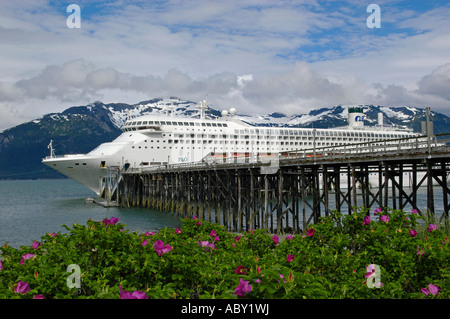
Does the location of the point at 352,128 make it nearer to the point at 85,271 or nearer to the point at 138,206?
the point at 138,206

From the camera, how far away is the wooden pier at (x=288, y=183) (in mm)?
20078

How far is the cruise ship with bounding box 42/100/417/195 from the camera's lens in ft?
235

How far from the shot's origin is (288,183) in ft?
147

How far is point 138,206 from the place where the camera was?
201 ft

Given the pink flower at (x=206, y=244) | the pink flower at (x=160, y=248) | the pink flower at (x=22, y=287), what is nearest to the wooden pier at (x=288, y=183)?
the pink flower at (x=206, y=244)

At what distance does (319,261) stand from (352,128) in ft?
326

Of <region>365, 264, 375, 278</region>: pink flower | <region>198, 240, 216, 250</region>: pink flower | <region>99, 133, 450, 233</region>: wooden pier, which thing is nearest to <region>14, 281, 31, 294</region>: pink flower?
<region>198, 240, 216, 250</region>: pink flower

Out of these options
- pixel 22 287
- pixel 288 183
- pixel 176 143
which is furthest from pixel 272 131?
pixel 22 287

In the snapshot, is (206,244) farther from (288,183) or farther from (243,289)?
(288,183)

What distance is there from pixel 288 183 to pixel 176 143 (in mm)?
39134

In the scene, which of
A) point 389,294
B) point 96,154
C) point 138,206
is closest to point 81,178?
point 96,154

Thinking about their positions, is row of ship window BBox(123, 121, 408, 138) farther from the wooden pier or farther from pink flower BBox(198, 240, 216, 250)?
pink flower BBox(198, 240, 216, 250)

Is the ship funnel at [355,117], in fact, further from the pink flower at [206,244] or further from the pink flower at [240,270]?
the pink flower at [240,270]

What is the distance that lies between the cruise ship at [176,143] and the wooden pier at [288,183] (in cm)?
512
